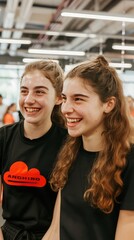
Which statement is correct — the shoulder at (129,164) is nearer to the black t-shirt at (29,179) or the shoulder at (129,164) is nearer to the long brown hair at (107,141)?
the long brown hair at (107,141)

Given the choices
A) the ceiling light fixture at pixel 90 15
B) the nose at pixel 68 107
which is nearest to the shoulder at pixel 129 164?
the nose at pixel 68 107

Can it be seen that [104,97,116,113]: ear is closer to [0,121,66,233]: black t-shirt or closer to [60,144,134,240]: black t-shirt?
[60,144,134,240]: black t-shirt

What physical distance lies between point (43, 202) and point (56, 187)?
0.13 m

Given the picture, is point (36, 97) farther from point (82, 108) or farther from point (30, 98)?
point (82, 108)

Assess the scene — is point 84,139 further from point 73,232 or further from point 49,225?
point 49,225

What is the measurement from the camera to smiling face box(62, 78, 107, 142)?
1.25 m

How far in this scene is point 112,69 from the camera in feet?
4.37

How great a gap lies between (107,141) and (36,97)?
44cm

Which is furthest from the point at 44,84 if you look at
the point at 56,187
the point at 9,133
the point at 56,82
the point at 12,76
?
the point at 12,76

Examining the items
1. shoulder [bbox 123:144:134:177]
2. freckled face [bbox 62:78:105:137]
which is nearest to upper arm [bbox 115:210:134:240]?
shoulder [bbox 123:144:134:177]

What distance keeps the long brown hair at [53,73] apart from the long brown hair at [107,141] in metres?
0.32

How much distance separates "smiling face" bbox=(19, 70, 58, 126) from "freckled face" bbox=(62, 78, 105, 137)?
32 cm

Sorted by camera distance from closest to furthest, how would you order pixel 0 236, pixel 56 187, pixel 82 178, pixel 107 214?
1. pixel 107 214
2. pixel 82 178
3. pixel 56 187
4. pixel 0 236

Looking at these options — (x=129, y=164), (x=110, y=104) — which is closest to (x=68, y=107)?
(x=110, y=104)
